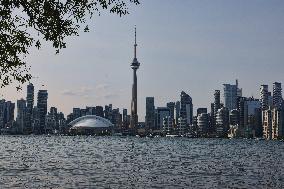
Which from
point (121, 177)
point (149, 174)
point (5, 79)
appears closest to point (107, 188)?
point (121, 177)

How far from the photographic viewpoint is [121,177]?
4853 cm

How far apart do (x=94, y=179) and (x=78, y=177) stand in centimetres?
223

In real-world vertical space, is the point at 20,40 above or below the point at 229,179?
above

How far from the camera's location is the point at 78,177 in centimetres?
4650

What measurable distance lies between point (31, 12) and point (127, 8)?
3.71 meters

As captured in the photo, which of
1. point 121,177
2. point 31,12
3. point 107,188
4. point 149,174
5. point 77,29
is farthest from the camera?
point 149,174

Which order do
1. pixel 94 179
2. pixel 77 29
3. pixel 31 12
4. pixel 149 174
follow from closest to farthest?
pixel 31 12
pixel 77 29
pixel 94 179
pixel 149 174

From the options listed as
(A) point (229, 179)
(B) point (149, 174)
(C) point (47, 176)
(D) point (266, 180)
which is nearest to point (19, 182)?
(C) point (47, 176)

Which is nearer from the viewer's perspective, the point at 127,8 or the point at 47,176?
the point at 127,8

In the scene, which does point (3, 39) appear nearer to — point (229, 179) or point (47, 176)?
point (47, 176)

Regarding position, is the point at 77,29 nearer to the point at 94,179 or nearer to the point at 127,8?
the point at 127,8

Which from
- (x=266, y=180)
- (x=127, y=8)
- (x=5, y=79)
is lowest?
(x=266, y=180)

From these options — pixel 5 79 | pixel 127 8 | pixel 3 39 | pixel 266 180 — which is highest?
pixel 127 8

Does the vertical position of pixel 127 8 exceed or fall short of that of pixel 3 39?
it exceeds it
